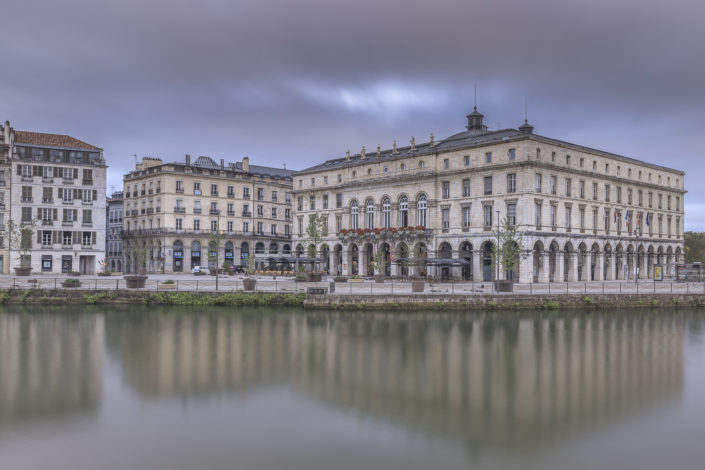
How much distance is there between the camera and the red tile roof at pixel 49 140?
62656 mm

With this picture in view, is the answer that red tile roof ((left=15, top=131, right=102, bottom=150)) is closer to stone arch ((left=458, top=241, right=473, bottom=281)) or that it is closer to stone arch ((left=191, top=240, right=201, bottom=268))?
stone arch ((left=191, top=240, right=201, bottom=268))

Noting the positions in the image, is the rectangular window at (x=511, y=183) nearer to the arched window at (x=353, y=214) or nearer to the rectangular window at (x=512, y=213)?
the rectangular window at (x=512, y=213)

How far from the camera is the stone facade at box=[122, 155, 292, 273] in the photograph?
2894 inches

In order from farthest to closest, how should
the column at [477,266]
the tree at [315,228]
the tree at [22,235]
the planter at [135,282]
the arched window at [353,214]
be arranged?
the arched window at [353,214] < the tree at [315,228] < the tree at [22,235] < the column at [477,266] < the planter at [135,282]

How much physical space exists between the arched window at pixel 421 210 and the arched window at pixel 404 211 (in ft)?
4.67

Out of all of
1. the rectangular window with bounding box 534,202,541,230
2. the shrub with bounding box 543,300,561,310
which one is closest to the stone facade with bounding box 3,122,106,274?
the rectangular window with bounding box 534,202,541,230

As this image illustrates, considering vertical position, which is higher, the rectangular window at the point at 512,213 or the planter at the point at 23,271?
the rectangular window at the point at 512,213

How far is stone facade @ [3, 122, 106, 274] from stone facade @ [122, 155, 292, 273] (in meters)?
8.37

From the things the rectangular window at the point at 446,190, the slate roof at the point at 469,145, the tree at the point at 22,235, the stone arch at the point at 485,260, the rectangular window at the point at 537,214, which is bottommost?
the stone arch at the point at 485,260

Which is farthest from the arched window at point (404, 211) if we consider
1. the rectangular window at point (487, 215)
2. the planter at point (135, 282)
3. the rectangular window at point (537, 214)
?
the planter at point (135, 282)

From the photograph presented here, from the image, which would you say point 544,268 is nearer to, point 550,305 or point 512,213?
point 512,213

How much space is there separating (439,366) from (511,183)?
35.9 metres

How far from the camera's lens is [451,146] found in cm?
5688

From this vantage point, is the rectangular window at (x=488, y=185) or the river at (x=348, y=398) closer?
the river at (x=348, y=398)
